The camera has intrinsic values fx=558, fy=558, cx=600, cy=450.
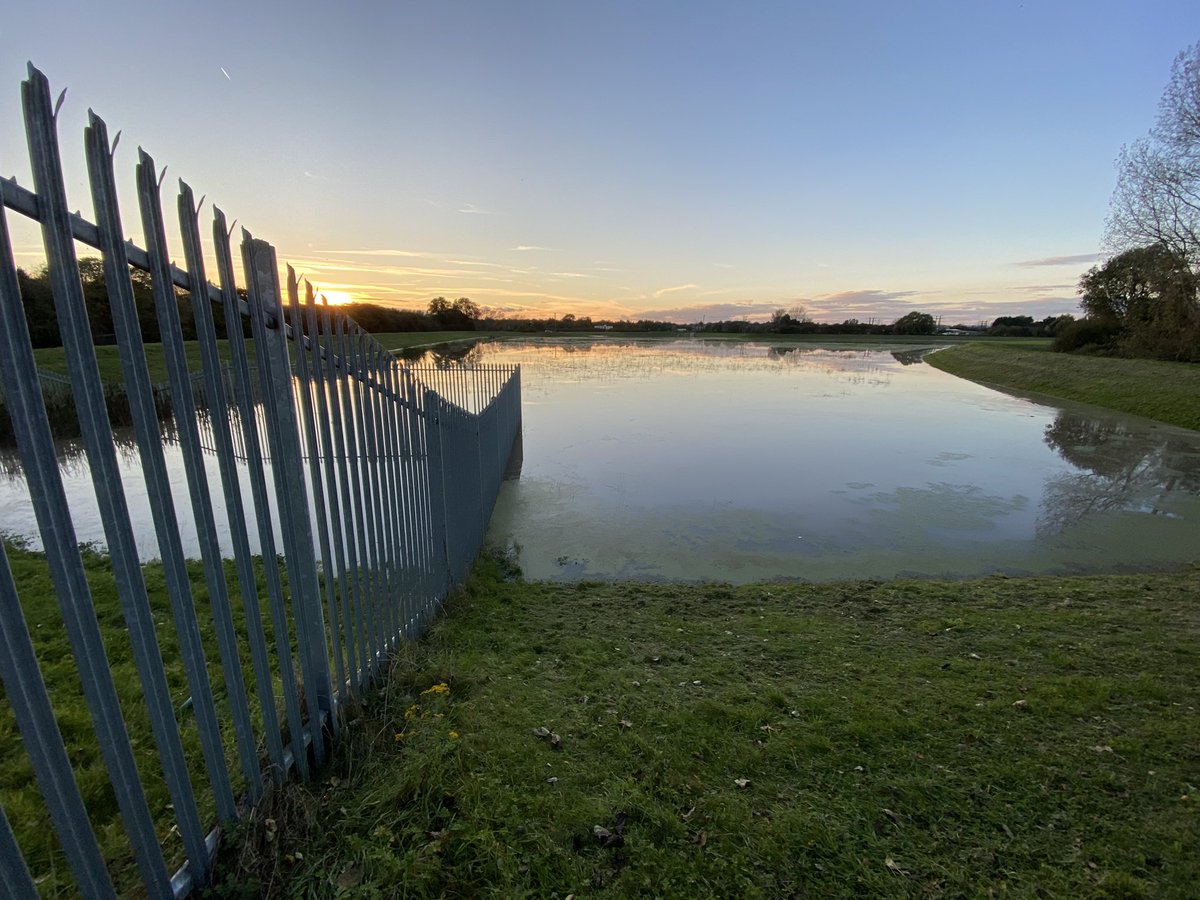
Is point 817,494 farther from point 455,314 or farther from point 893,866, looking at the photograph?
point 455,314

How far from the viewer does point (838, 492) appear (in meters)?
9.09

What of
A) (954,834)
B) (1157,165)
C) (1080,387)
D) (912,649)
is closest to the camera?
(954,834)

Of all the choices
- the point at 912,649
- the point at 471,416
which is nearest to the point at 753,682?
the point at 912,649

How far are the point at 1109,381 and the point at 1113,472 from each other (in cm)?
1629

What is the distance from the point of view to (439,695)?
2.94 metres

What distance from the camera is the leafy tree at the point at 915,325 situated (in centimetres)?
9625

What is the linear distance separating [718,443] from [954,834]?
10596mm

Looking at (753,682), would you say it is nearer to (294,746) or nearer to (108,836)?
(294,746)

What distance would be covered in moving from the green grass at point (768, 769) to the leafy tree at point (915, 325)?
10503 cm

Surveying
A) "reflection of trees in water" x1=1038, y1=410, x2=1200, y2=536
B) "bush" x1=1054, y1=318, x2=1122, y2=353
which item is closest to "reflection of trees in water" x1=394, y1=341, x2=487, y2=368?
"reflection of trees in water" x1=1038, y1=410, x2=1200, y2=536

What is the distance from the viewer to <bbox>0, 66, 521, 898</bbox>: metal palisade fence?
124 centimetres

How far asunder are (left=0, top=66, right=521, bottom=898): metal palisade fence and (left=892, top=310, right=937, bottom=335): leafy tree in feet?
351

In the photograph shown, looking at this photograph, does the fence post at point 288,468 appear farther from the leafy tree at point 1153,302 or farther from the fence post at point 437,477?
the leafy tree at point 1153,302

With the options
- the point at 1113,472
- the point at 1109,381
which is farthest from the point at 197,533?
the point at 1109,381
